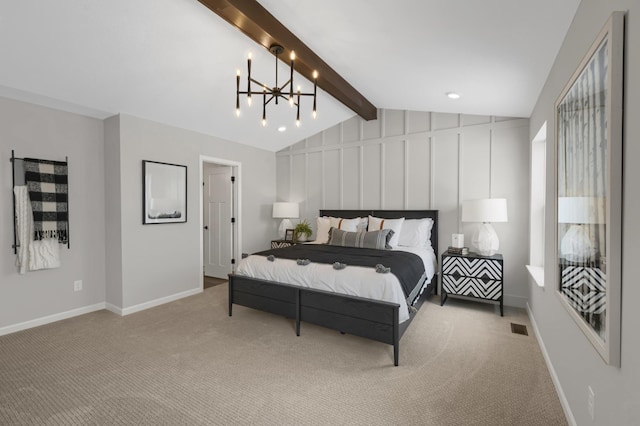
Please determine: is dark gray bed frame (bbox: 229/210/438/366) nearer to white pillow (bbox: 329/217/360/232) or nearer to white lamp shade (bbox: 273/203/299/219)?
white pillow (bbox: 329/217/360/232)

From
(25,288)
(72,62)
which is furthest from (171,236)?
(72,62)

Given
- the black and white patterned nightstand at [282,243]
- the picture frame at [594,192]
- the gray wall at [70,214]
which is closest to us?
the picture frame at [594,192]

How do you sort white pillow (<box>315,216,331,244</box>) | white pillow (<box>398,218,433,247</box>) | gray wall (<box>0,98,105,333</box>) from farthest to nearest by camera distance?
white pillow (<box>315,216,331,244</box>), white pillow (<box>398,218,433,247</box>), gray wall (<box>0,98,105,333</box>)

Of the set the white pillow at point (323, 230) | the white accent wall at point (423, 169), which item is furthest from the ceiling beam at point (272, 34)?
the white pillow at point (323, 230)

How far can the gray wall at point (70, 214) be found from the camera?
3.04 metres

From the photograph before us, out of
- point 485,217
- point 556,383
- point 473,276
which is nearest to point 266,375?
point 556,383

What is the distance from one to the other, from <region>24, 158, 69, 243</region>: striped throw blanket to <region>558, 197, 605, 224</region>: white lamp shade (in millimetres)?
4662

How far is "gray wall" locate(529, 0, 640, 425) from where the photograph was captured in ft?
3.42

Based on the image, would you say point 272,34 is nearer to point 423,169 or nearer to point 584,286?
point 584,286

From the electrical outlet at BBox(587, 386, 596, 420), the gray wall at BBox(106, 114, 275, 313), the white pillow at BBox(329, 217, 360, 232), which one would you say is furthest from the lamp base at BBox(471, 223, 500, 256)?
the gray wall at BBox(106, 114, 275, 313)

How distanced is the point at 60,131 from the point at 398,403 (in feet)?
14.4

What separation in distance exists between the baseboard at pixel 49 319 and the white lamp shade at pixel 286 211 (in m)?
2.87

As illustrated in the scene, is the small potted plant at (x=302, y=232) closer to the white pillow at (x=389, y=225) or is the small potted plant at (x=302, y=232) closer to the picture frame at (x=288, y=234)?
the picture frame at (x=288, y=234)

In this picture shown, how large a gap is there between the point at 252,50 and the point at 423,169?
2917mm
